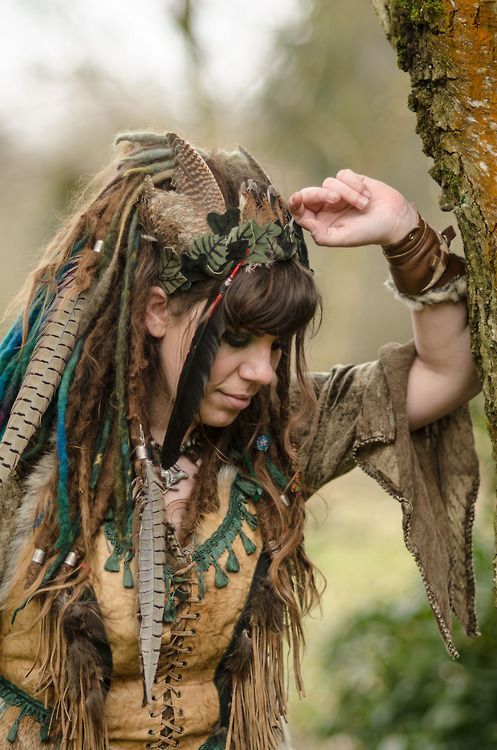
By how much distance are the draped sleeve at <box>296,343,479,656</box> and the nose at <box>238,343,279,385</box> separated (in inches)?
12.7

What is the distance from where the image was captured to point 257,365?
6.59ft

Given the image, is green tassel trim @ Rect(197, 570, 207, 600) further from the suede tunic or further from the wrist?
the wrist

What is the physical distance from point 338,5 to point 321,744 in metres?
5.26

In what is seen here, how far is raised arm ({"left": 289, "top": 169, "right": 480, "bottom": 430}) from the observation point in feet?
6.46

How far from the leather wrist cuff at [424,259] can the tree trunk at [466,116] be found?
10 centimetres

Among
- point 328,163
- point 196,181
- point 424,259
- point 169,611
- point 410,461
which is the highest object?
point 328,163

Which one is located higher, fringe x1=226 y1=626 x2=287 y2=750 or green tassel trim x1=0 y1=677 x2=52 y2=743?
fringe x1=226 y1=626 x2=287 y2=750

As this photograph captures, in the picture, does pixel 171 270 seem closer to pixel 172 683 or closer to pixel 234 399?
pixel 234 399

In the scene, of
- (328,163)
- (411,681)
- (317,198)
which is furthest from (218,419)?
(328,163)

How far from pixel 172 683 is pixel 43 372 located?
2.49 feet

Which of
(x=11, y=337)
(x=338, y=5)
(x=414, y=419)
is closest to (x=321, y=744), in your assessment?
(x=414, y=419)

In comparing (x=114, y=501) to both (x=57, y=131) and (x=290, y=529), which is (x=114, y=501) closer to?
(x=290, y=529)

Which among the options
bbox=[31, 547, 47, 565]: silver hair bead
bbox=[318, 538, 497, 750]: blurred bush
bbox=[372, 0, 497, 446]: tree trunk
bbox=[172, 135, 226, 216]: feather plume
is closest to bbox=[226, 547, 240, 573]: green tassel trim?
bbox=[31, 547, 47, 565]: silver hair bead

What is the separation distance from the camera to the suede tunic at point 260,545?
2014 millimetres
